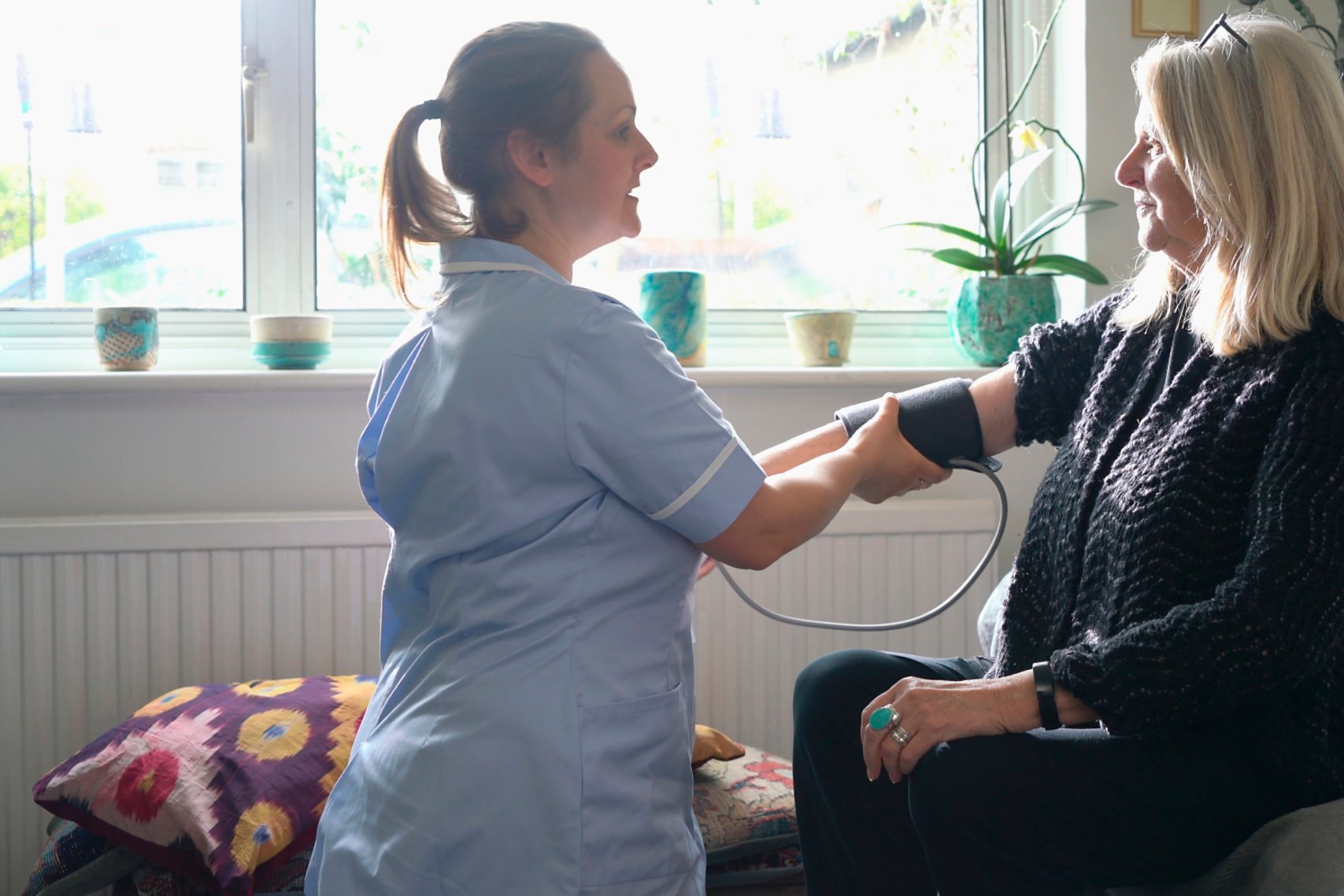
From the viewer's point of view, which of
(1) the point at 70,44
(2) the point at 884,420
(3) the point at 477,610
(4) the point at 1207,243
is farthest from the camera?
(1) the point at 70,44

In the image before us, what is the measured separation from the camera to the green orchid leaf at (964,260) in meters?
2.12

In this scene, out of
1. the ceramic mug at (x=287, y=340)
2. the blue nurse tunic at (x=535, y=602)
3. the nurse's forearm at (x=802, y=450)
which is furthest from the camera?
the ceramic mug at (x=287, y=340)

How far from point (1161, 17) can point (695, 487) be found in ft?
5.62

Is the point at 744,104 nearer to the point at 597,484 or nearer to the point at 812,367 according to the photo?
the point at 812,367

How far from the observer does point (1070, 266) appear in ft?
6.95

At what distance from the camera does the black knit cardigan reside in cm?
102

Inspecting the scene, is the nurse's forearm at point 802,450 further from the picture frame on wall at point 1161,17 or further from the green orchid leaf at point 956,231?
the picture frame on wall at point 1161,17

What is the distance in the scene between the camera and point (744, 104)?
2.29 metres

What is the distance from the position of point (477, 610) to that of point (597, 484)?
15 centimetres

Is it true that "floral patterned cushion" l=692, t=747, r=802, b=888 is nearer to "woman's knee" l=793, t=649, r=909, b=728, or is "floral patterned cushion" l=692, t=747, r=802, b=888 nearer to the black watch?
"woman's knee" l=793, t=649, r=909, b=728

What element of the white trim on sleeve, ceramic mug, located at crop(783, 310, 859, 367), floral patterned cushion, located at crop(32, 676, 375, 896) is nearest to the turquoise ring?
the white trim on sleeve

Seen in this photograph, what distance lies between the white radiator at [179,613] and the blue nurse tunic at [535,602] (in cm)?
90

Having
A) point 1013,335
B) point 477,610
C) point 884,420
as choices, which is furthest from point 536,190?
point 1013,335

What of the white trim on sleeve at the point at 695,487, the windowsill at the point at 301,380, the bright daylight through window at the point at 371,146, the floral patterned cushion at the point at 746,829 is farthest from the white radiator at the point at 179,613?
the white trim on sleeve at the point at 695,487
